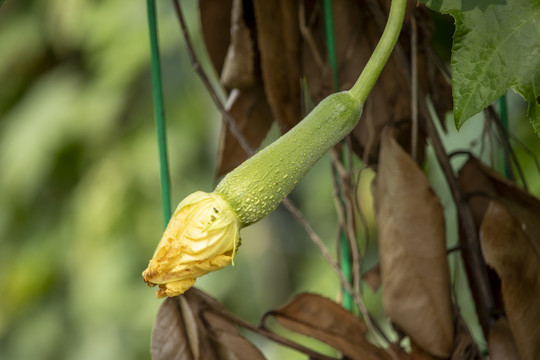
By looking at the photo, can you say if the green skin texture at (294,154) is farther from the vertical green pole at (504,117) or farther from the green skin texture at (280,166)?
the vertical green pole at (504,117)

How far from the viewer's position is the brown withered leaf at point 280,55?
57 cm

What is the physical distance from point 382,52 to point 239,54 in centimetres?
23

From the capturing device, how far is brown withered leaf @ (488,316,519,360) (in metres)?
0.50

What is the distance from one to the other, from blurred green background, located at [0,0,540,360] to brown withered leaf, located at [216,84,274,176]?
3.06 ft

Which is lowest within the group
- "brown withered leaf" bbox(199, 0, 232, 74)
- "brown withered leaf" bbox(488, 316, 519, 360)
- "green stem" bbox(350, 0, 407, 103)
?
"brown withered leaf" bbox(488, 316, 519, 360)

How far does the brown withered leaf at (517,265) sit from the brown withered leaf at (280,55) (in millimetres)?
193

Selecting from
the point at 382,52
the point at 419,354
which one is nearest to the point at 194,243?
the point at 382,52

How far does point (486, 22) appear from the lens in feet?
1.29

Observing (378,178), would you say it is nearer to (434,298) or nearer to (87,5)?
(434,298)

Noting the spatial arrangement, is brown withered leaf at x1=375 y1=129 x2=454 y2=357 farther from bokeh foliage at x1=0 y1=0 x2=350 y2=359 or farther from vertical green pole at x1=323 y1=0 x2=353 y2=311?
bokeh foliage at x1=0 y1=0 x2=350 y2=359

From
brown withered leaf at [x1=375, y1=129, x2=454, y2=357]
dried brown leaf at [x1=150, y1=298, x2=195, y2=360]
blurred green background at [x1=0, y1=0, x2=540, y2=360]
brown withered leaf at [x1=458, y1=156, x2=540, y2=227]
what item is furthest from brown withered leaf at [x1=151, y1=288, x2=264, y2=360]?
blurred green background at [x1=0, y1=0, x2=540, y2=360]

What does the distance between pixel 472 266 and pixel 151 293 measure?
3.98ft

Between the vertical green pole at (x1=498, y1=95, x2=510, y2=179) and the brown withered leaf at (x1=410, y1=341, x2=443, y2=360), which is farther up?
the vertical green pole at (x1=498, y1=95, x2=510, y2=179)

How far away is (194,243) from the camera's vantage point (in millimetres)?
342
